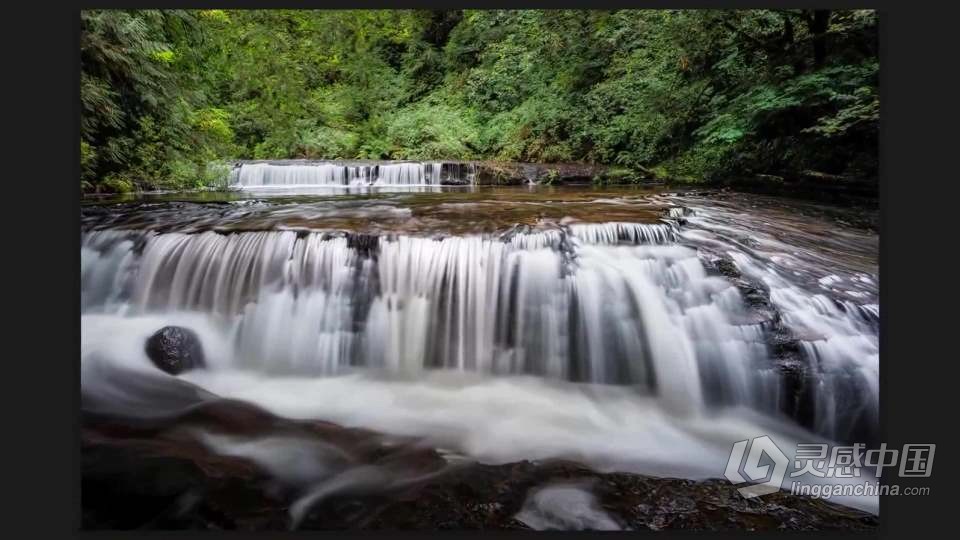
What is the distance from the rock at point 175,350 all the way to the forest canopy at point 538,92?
163 cm

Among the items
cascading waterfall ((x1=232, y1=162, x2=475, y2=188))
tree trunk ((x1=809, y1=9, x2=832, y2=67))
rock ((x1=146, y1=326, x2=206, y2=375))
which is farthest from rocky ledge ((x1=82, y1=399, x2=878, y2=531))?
cascading waterfall ((x1=232, y1=162, x2=475, y2=188))

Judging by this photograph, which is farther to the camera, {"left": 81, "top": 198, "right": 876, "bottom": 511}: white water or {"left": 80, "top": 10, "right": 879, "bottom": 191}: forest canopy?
{"left": 80, "top": 10, "right": 879, "bottom": 191}: forest canopy

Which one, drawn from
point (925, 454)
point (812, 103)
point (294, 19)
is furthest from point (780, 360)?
point (294, 19)

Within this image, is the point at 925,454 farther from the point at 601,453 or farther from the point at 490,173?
the point at 490,173

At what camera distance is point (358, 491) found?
8.63ft

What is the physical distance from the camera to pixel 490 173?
9461 mm

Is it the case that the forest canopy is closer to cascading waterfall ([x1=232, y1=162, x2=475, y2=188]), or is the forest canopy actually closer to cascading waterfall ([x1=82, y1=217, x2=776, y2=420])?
cascading waterfall ([x1=232, y1=162, x2=475, y2=188])

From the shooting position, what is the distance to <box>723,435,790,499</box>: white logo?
8.75ft

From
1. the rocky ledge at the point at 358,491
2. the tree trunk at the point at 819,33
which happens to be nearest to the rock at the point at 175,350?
the rocky ledge at the point at 358,491

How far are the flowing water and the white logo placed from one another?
0.06 metres

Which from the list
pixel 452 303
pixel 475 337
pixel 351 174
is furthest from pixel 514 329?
pixel 351 174

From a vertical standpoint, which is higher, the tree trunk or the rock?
the tree trunk

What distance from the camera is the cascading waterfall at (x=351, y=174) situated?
892 cm

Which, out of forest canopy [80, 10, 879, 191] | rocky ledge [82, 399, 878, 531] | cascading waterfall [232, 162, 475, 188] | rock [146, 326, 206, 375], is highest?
forest canopy [80, 10, 879, 191]
